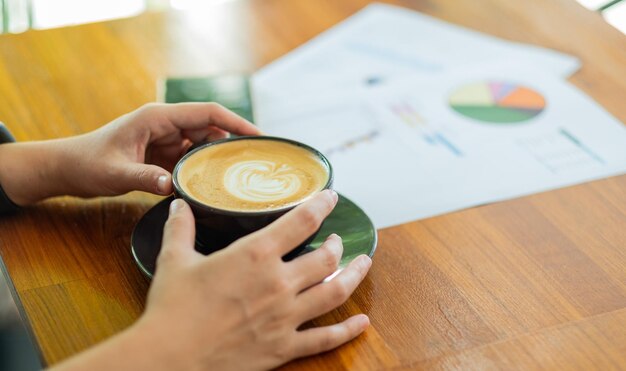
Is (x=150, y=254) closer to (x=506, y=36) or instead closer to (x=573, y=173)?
(x=573, y=173)

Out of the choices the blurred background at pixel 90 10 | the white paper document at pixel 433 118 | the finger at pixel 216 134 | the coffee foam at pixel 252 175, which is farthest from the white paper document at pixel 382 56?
the blurred background at pixel 90 10

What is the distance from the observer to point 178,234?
75cm

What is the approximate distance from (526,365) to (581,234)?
0.79 feet

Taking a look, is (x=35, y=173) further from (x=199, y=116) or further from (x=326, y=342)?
(x=326, y=342)

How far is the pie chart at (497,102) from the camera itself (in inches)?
45.8

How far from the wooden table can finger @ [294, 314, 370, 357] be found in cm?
1

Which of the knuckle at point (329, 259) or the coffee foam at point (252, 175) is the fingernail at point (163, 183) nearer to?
the coffee foam at point (252, 175)

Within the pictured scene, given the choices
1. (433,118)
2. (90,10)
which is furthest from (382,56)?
(90,10)

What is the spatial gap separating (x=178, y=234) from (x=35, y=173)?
31 centimetres

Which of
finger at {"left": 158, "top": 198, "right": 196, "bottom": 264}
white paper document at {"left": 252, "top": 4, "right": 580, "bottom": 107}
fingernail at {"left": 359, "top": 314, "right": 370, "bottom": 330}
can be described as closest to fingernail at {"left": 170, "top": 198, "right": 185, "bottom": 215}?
finger at {"left": 158, "top": 198, "right": 196, "bottom": 264}

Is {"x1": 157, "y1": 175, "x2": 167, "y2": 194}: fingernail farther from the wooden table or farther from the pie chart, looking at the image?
the pie chart

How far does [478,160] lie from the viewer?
1071 mm

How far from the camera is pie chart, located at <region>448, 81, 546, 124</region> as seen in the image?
1163 mm

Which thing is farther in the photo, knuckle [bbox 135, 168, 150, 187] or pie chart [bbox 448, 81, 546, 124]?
pie chart [bbox 448, 81, 546, 124]
